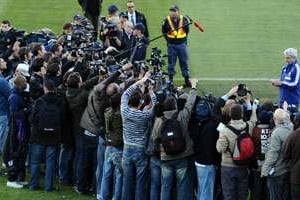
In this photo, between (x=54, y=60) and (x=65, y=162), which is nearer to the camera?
(x=65, y=162)

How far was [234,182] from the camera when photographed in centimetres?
1138

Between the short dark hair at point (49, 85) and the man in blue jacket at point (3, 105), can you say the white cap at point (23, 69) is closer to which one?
the man in blue jacket at point (3, 105)

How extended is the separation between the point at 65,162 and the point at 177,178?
2483mm

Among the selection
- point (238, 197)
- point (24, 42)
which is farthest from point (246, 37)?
point (238, 197)

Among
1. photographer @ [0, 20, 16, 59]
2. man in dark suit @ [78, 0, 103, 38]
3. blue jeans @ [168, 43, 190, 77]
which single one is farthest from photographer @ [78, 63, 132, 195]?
man in dark suit @ [78, 0, 103, 38]

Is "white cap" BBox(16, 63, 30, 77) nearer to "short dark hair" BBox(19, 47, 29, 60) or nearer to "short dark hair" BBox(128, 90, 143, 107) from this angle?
"short dark hair" BBox(19, 47, 29, 60)

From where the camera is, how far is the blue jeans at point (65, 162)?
13359mm

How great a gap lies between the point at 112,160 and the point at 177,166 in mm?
1184

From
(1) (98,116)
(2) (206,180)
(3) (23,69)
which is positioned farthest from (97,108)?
(3) (23,69)

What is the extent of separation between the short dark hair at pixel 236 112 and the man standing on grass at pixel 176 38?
23.8 ft

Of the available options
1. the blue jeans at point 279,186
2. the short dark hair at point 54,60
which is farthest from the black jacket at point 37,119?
the blue jeans at point 279,186

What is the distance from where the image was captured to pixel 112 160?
12.3m

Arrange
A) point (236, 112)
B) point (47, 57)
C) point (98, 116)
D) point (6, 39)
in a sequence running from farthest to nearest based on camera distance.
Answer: point (6, 39)
point (47, 57)
point (98, 116)
point (236, 112)

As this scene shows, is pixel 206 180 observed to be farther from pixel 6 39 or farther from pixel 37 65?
pixel 6 39
